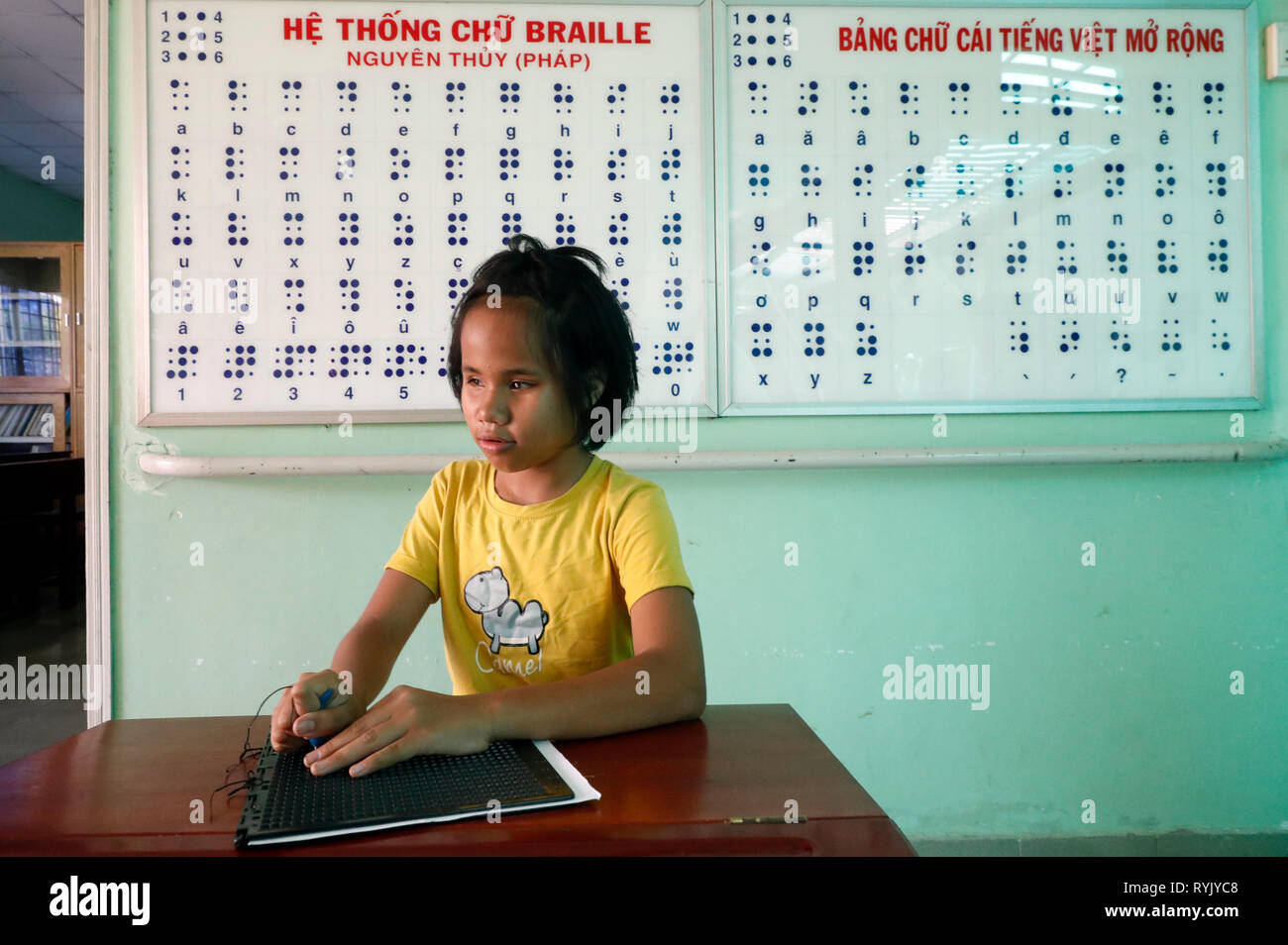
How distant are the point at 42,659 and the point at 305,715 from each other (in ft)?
12.3

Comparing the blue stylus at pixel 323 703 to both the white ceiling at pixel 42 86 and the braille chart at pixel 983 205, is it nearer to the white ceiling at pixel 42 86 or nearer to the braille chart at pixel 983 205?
the braille chart at pixel 983 205

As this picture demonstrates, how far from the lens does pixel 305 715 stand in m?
0.81

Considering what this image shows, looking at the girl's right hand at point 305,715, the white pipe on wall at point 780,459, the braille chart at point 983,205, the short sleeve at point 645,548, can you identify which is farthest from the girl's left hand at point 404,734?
the braille chart at point 983,205

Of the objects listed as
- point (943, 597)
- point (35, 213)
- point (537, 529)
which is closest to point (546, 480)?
point (537, 529)

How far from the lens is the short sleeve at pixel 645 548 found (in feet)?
3.44

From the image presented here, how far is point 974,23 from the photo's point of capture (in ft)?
6.45

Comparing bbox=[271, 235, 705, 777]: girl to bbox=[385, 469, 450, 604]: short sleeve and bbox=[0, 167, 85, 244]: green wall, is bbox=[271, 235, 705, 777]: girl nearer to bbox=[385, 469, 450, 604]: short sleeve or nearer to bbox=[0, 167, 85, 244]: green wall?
bbox=[385, 469, 450, 604]: short sleeve

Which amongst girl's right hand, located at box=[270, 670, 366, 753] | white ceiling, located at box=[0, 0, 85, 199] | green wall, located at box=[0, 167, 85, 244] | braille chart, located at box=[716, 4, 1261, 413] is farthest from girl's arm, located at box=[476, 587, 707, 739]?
green wall, located at box=[0, 167, 85, 244]

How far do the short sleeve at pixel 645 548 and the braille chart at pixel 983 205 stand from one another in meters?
0.86

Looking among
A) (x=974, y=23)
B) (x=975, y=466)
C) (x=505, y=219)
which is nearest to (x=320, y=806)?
(x=505, y=219)

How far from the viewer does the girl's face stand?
1057mm

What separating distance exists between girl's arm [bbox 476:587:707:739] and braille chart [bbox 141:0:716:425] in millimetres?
988
